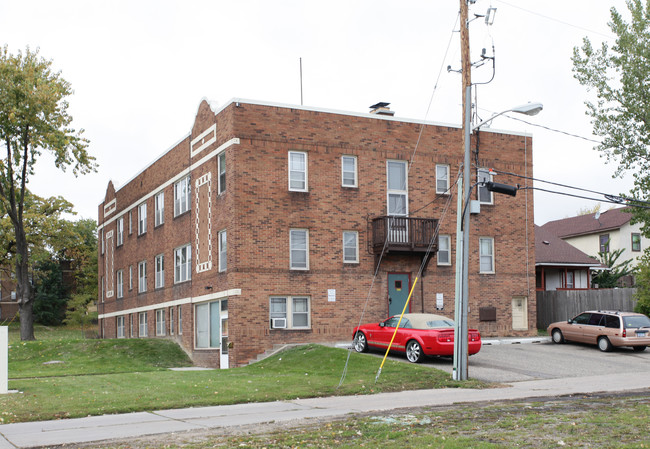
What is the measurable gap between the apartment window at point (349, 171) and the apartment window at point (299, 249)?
101 inches

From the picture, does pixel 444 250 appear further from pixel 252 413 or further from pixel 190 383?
pixel 252 413

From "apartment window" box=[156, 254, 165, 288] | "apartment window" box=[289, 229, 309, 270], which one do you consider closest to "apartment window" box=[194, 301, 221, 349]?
"apartment window" box=[289, 229, 309, 270]

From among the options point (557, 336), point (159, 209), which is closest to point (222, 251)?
point (159, 209)

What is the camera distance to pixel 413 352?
2197 cm

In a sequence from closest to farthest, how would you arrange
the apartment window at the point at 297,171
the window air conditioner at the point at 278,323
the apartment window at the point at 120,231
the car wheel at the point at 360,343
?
the car wheel at the point at 360,343
the window air conditioner at the point at 278,323
the apartment window at the point at 297,171
the apartment window at the point at 120,231

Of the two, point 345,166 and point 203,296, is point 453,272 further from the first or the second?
point 203,296

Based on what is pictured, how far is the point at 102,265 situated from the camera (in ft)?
154

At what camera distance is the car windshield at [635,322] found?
84.3 ft

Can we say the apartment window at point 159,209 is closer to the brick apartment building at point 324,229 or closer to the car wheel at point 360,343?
the brick apartment building at point 324,229

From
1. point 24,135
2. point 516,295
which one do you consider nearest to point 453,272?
point 516,295

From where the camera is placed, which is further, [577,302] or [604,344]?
[577,302]

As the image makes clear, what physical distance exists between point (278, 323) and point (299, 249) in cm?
281

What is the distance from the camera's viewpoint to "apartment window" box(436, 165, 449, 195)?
2988 cm

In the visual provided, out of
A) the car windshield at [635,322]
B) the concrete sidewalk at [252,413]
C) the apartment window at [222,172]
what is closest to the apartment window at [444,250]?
the car windshield at [635,322]
